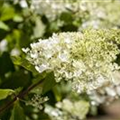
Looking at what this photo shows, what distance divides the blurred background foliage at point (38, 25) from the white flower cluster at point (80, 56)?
580 millimetres

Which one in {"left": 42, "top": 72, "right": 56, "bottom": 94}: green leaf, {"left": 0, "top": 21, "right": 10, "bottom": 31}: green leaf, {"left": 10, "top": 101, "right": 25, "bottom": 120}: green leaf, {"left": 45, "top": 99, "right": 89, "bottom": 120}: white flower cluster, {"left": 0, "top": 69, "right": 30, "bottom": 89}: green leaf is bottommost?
{"left": 10, "top": 101, "right": 25, "bottom": 120}: green leaf

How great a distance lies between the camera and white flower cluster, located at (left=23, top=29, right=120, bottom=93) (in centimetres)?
125

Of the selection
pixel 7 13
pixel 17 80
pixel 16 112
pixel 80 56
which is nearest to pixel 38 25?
pixel 7 13

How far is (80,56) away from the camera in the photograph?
125 centimetres

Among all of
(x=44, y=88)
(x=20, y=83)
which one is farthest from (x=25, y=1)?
(x=44, y=88)

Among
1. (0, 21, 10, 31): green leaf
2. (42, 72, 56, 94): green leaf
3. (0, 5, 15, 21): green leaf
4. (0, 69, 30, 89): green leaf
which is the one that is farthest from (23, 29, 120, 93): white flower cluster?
(0, 5, 15, 21): green leaf

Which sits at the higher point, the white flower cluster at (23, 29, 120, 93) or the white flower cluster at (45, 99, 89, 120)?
the white flower cluster at (45, 99, 89, 120)

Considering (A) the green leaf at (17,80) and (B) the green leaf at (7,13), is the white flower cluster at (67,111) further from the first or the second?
(B) the green leaf at (7,13)

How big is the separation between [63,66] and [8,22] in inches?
37.0

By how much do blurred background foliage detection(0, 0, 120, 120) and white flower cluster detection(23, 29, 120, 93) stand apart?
1.90 ft

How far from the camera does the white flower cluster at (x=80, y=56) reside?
1.25m

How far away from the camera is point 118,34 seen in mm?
1283

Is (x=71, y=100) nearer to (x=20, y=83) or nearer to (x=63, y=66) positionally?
(x=20, y=83)

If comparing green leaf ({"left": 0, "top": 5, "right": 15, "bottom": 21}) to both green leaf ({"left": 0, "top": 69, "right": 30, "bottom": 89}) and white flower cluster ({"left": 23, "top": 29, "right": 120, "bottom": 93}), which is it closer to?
green leaf ({"left": 0, "top": 69, "right": 30, "bottom": 89})
